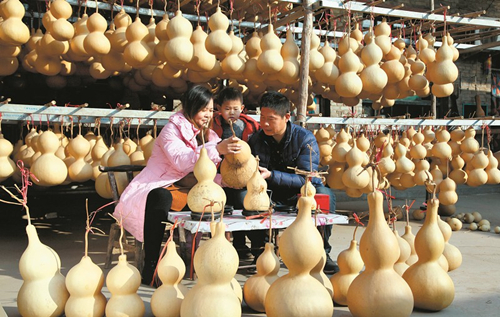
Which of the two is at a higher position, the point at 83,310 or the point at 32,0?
the point at 32,0

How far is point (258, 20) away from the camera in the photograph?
6.23 m

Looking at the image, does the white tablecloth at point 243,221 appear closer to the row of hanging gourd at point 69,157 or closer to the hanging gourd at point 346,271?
the hanging gourd at point 346,271

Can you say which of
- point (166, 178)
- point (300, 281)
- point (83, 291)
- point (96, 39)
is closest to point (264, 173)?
point (166, 178)

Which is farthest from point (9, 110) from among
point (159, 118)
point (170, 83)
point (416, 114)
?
point (416, 114)

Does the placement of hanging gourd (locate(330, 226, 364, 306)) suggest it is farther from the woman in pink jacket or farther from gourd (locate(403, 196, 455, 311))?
the woman in pink jacket

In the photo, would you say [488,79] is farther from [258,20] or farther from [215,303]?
[215,303]

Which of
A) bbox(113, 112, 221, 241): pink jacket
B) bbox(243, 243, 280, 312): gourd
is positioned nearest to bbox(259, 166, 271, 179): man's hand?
bbox(113, 112, 221, 241): pink jacket

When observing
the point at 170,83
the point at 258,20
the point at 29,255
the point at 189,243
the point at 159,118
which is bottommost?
the point at 189,243

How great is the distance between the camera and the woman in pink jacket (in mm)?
3490

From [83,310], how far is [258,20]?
4.58m

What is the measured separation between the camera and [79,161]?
475cm

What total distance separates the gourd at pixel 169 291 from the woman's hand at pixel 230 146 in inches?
35.0

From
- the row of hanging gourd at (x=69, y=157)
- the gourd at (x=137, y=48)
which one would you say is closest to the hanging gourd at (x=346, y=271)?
the row of hanging gourd at (x=69, y=157)

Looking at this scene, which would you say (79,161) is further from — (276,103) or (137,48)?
(276,103)
